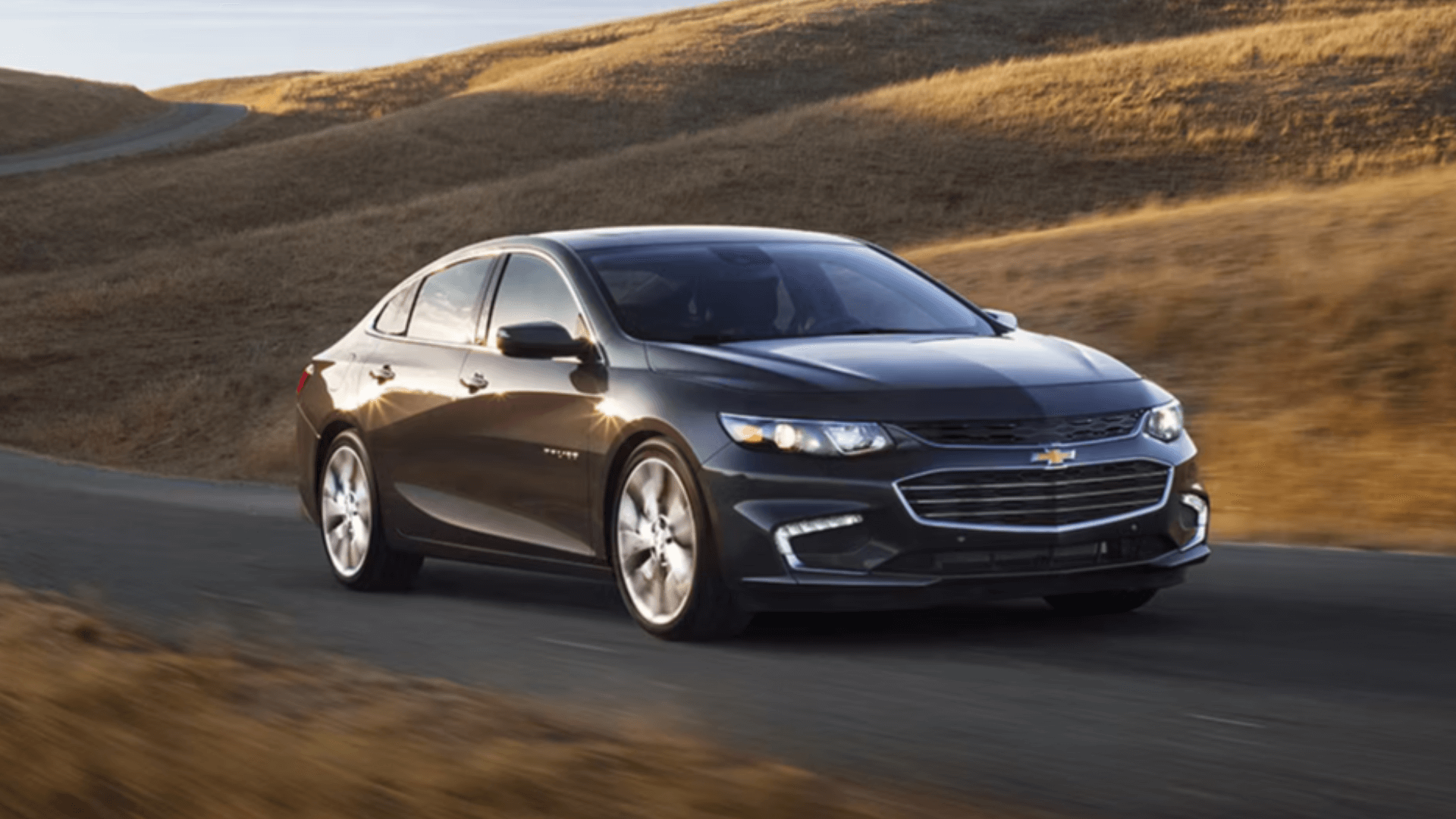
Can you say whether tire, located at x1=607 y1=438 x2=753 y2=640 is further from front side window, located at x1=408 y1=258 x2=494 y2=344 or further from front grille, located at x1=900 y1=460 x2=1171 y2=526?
front side window, located at x1=408 y1=258 x2=494 y2=344

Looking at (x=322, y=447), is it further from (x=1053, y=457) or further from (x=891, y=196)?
(x=891, y=196)

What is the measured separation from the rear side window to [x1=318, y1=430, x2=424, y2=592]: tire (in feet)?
1.81

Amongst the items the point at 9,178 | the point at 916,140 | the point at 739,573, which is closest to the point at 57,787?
the point at 739,573

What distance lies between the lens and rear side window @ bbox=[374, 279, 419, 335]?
34.9ft

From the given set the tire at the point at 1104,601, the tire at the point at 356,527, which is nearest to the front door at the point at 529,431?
the tire at the point at 356,527

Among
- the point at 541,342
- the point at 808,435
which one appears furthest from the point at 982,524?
the point at 541,342

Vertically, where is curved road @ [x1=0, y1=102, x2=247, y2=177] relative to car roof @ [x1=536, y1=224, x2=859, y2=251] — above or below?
above

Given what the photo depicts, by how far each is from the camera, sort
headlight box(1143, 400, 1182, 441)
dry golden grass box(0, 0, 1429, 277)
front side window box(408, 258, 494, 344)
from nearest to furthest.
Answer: headlight box(1143, 400, 1182, 441)
front side window box(408, 258, 494, 344)
dry golden grass box(0, 0, 1429, 277)

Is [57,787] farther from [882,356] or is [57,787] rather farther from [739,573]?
[882,356]

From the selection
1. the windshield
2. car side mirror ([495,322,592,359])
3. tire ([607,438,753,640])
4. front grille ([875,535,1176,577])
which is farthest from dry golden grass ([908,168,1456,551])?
car side mirror ([495,322,592,359])

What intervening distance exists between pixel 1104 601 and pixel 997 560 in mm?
1241

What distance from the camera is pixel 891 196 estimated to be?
4119cm

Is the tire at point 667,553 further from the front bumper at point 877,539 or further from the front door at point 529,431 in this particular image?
the front door at point 529,431

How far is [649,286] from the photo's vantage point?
9.12 metres
